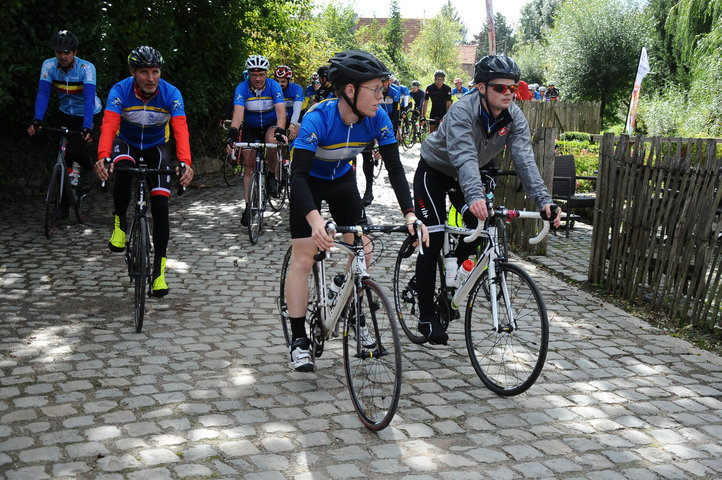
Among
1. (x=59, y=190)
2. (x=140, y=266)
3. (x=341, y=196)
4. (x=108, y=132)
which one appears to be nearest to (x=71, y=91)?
(x=59, y=190)

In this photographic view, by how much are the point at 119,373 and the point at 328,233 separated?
1982 mm

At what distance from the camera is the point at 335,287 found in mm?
4855

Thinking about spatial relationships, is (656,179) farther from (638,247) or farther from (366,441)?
(366,441)

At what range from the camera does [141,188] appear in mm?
6258

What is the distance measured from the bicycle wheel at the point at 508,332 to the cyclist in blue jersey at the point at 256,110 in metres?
5.26

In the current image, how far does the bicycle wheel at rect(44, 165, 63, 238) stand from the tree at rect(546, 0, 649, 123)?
145 feet

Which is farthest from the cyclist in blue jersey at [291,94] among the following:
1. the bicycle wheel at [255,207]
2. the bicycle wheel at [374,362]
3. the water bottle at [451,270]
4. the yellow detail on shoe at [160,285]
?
the bicycle wheel at [374,362]

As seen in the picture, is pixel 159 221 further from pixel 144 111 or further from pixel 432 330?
pixel 432 330

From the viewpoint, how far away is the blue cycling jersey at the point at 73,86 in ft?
30.0

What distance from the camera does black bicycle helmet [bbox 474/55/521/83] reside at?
506 centimetres

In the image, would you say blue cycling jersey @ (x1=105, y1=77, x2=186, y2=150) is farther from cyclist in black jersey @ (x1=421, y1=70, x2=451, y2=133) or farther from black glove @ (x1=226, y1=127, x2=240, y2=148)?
cyclist in black jersey @ (x1=421, y1=70, x2=451, y2=133)

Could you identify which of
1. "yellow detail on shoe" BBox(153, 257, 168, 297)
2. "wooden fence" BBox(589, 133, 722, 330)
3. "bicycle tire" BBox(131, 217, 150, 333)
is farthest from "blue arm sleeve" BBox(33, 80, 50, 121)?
"wooden fence" BBox(589, 133, 722, 330)

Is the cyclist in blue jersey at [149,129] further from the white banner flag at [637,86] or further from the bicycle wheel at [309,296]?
the white banner flag at [637,86]

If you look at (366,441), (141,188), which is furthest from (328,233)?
(141,188)
